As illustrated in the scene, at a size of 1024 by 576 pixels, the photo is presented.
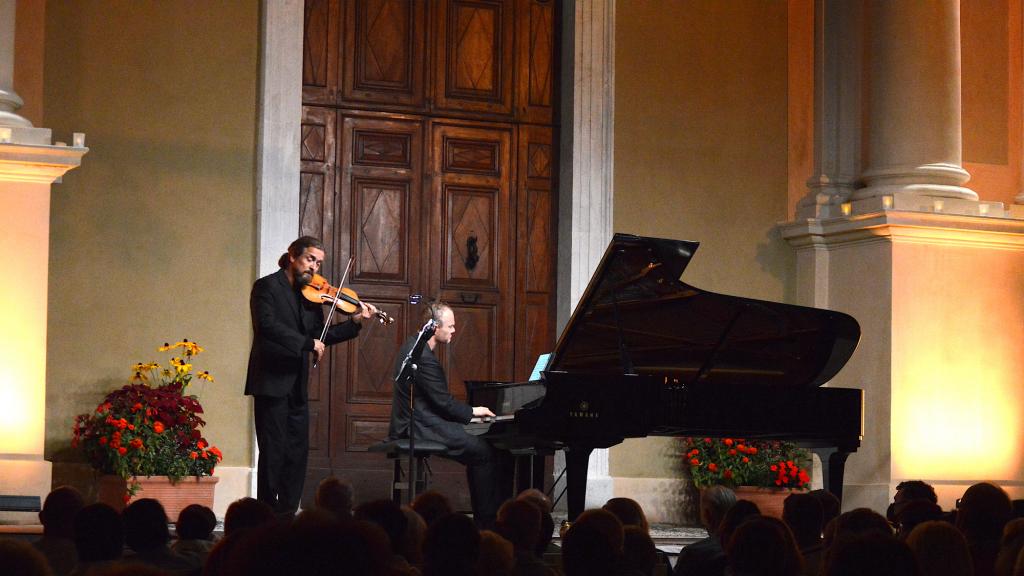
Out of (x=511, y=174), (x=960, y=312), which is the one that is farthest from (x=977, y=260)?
(x=511, y=174)

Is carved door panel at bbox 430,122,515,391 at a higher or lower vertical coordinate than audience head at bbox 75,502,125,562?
higher

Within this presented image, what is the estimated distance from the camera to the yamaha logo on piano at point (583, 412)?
6.61 m

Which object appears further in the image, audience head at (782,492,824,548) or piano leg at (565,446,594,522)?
piano leg at (565,446,594,522)

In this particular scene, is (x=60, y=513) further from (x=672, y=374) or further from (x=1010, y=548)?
(x=672, y=374)

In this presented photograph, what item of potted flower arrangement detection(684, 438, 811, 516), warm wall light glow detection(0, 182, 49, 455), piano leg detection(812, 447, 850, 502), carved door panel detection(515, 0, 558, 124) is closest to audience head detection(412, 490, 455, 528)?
piano leg detection(812, 447, 850, 502)

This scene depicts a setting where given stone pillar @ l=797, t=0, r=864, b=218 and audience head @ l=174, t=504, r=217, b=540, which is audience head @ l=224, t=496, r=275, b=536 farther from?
stone pillar @ l=797, t=0, r=864, b=218

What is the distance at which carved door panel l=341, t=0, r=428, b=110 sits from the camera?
390 inches

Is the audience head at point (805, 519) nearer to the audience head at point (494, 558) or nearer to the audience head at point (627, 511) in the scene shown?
the audience head at point (627, 511)

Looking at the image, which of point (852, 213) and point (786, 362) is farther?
point (852, 213)

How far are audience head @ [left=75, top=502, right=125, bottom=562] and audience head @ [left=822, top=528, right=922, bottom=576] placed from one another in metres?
1.81

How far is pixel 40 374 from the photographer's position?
26.3 ft

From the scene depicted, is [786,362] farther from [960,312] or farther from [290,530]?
[290,530]

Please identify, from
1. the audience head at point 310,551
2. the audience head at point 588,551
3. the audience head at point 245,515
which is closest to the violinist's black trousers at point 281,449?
the audience head at point 245,515

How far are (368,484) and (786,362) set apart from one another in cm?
336
